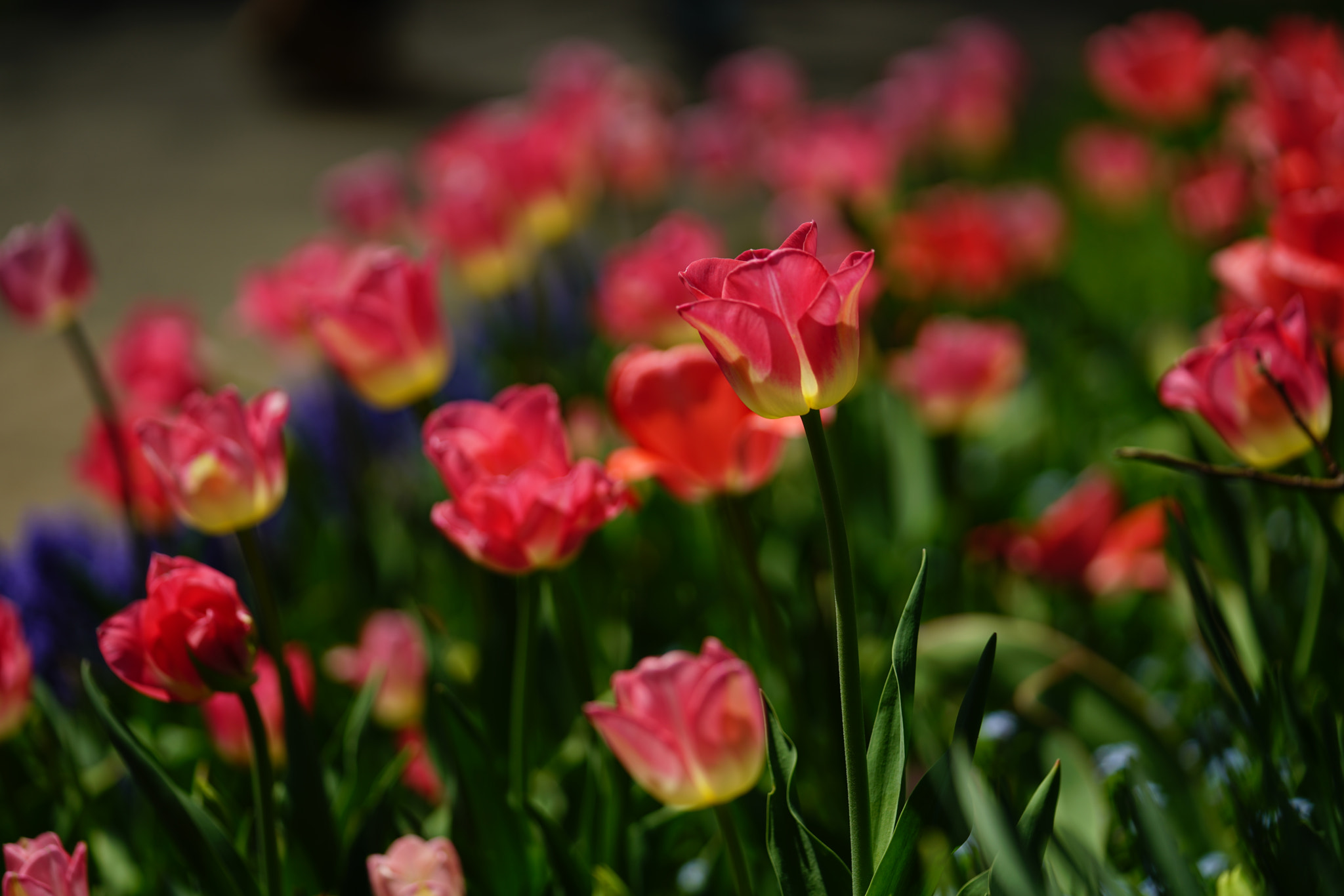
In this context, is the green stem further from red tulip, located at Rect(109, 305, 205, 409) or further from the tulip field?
red tulip, located at Rect(109, 305, 205, 409)

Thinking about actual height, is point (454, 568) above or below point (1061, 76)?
above

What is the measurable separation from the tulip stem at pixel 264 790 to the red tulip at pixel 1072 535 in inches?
25.4

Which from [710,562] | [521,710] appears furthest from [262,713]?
[710,562]

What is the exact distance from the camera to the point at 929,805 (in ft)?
1.76

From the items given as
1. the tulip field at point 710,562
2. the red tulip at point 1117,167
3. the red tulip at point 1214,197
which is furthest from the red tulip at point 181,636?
the red tulip at point 1117,167

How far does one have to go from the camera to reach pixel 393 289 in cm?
84

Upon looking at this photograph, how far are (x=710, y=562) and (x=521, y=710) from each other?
1.58 ft

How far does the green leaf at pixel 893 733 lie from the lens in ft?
1.72

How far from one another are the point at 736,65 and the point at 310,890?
6.87 feet

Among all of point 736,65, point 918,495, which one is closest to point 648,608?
point 918,495

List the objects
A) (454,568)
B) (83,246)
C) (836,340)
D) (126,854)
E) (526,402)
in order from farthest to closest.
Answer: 1. (454,568)
2. (83,246)
3. (126,854)
4. (526,402)
5. (836,340)

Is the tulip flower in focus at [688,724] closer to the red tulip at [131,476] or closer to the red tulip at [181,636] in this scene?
the red tulip at [181,636]

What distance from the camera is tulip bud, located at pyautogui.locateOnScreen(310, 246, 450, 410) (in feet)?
2.72

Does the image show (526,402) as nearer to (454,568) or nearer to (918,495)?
(454,568)
